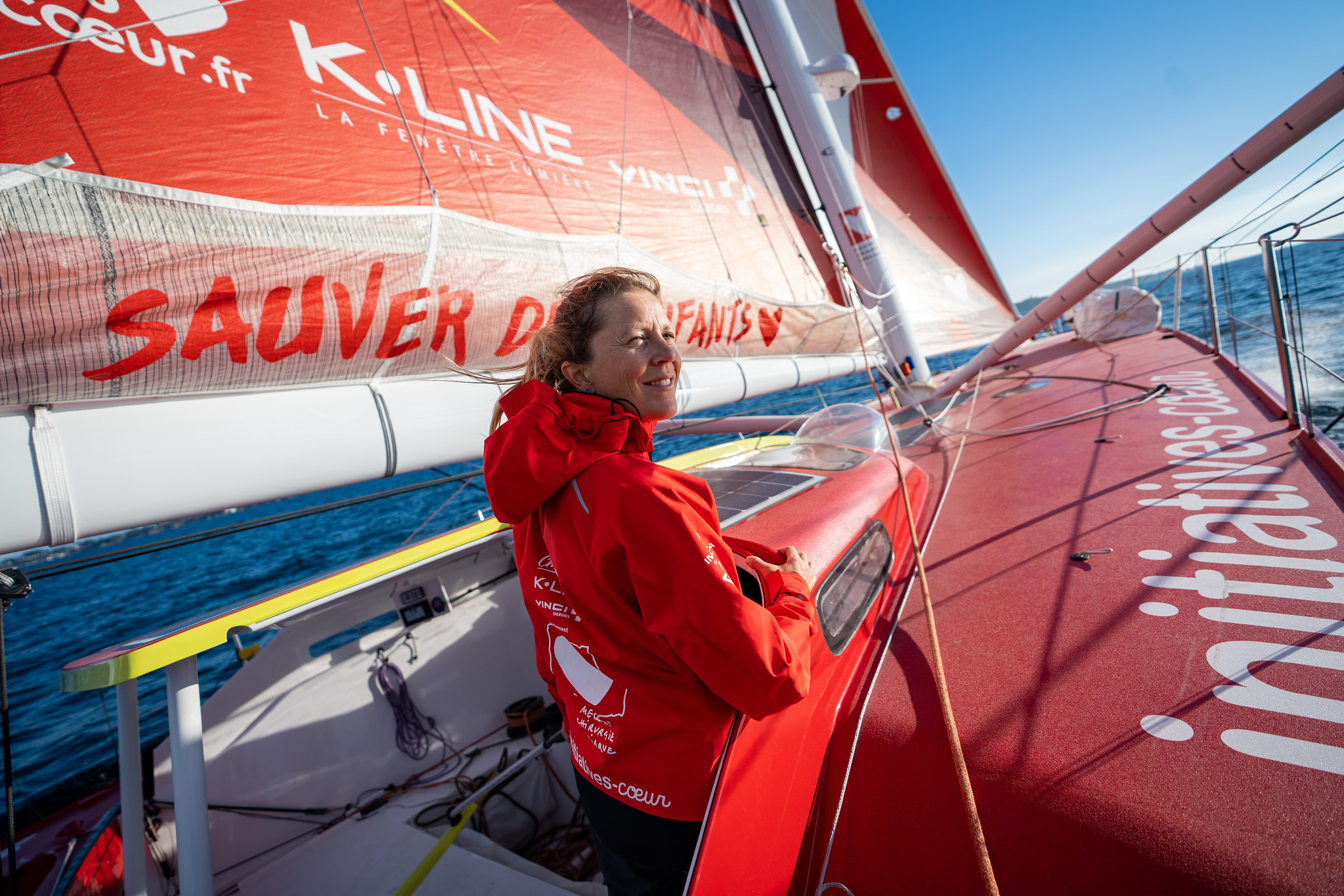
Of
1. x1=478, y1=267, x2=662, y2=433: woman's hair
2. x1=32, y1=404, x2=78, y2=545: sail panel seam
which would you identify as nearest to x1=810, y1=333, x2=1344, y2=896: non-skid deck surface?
x1=478, y1=267, x2=662, y2=433: woman's hair

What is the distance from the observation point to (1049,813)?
117 cm

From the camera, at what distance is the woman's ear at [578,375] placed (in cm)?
103

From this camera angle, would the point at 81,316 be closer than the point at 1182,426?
Yes

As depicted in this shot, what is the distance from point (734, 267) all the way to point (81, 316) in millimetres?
3294

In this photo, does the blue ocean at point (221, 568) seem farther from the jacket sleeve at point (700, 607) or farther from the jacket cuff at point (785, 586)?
the jacket cuff at point (785, 586)

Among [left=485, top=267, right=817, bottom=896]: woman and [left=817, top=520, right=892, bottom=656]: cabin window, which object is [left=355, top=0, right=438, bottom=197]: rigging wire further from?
[left=817, top=520, right=892, bottom=656]: cabin window

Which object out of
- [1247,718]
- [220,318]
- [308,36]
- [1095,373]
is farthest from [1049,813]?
[1095,373]

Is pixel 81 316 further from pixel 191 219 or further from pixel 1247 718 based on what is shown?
pixel 1247 718

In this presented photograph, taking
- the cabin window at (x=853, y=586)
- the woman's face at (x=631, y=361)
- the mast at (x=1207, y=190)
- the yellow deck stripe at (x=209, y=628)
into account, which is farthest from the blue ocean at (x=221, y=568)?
the cabin window at (x=853, y=586)

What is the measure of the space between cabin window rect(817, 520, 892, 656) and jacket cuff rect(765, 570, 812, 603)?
56 cm

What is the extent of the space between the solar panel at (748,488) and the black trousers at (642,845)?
1057mm

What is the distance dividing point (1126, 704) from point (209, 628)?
7.28 ft

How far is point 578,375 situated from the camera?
3.40 feet

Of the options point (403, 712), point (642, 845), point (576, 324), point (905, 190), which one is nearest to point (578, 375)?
point (576, 324)
